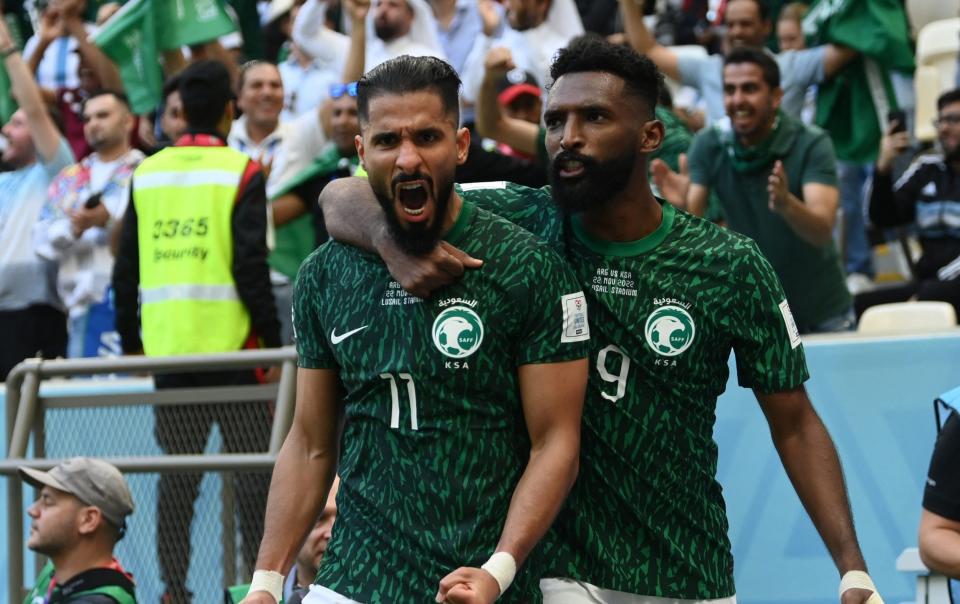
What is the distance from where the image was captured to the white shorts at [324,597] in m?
3.70

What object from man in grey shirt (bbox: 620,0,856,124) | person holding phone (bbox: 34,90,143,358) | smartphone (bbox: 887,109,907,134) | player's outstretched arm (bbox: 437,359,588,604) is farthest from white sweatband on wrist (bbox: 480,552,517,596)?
smartphone (bbox: 887,109,907,134)

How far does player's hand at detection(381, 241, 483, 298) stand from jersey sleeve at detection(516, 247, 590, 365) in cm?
14

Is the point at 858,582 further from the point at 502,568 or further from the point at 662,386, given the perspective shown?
the point at 502,568

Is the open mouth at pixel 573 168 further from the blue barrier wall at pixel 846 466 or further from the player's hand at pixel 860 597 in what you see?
the blue barrier wall at pixel 846 466

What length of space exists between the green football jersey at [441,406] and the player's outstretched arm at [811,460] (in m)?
0.69

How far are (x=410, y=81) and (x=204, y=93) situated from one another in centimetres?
404

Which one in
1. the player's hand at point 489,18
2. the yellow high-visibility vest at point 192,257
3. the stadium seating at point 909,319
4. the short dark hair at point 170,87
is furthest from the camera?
the player's hand at point 489,18

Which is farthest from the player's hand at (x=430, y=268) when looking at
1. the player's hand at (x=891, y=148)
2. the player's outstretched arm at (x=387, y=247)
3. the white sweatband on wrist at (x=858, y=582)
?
the player's hand at (x=891, y=148)

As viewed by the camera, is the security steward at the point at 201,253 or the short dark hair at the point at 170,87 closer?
the security steward at the point at 201,253

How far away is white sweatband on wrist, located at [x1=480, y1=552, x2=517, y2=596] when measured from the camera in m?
3.45

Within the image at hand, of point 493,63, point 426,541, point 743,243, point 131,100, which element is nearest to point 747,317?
point 743,243

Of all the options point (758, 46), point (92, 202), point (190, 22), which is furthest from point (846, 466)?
point (190, 22)

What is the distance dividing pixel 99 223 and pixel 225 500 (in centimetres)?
278

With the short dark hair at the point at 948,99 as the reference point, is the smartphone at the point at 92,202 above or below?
below
